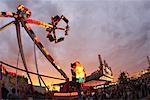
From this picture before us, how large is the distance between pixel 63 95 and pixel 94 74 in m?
17.2

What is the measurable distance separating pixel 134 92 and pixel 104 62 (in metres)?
34.8

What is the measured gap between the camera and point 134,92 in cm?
2120

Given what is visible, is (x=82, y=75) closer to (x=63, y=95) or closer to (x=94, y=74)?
(x=63, y=95)

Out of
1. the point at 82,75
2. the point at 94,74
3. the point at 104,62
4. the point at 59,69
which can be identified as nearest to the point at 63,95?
the point at 59,69

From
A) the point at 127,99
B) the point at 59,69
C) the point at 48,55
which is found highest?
the point at 48,55

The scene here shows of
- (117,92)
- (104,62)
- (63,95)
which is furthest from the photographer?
(104,62)

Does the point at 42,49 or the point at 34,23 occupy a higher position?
the point at 34,23

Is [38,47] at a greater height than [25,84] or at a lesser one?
greater

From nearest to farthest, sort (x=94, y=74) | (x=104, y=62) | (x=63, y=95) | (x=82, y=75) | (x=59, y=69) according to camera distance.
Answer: (x=82, y=75), (x=63, y=95), (x=59, y=69), (x=94, y=74), (x=104, y=62)

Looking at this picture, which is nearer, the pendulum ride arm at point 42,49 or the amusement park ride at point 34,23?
the amusement park ride at point 34,23

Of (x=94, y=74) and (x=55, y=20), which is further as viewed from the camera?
(x=94, y=74)

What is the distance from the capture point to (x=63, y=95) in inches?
1172

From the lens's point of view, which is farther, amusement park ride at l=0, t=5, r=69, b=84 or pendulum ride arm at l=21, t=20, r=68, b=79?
pendulum ride arm at l=21, t=20, r=68, b=79

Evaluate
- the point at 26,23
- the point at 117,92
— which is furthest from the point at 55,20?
the point at 117,92
